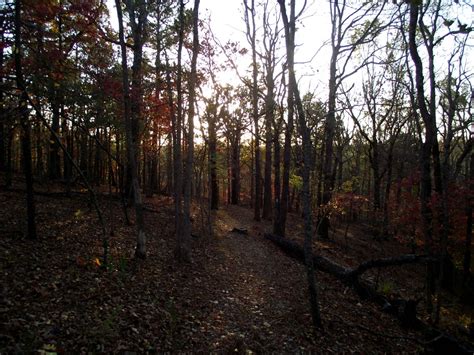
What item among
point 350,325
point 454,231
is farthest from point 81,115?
point 454,231

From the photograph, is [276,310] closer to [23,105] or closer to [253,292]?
[253,292]

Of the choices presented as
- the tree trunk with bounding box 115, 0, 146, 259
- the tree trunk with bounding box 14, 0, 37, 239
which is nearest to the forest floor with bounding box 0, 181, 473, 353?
the tree trunk with bounding box 115, 0, 146, 259

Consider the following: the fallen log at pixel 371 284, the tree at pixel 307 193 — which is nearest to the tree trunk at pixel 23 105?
the tree at pixel 307 193

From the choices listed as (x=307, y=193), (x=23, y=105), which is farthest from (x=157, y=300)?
(x=23, y=105)

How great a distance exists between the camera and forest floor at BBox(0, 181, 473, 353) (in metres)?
4.80

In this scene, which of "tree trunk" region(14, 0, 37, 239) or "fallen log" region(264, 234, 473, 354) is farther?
"fallen log" region(264, 234, 473, 354)

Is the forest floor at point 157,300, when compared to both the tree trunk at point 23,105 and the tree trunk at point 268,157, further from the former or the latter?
the tree trunk at point 268,157

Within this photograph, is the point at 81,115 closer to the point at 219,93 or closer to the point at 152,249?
the point at 219,93

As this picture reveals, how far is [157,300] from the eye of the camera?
6469 mm

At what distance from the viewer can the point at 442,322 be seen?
8680 mm

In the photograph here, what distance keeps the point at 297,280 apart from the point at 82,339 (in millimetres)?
6897

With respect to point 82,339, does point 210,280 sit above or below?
below

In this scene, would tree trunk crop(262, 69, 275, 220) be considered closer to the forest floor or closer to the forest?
the forest

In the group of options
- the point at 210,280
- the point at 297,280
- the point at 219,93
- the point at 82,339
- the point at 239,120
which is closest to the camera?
the point at 82,339
